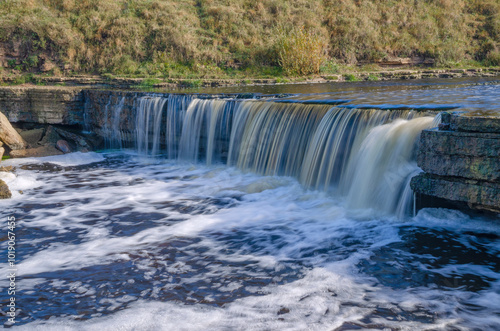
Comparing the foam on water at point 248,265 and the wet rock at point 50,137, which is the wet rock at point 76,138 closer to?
the wet rock at point 50,137

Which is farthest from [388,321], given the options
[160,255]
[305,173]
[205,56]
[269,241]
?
[205,56]

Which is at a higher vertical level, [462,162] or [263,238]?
[462,162]

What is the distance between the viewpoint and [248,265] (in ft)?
16.7

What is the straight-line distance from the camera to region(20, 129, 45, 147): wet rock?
42.8 ft

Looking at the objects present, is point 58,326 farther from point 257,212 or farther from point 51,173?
point 51,173

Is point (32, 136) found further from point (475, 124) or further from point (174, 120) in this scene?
point (475, 124)

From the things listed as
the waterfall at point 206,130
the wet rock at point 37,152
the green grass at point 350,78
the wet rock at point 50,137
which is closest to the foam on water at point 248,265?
the waterfall at point 206,130

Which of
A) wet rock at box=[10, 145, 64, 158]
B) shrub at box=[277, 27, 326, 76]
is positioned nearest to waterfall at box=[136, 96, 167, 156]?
wet rock at box=[10, 145, 64, 158]

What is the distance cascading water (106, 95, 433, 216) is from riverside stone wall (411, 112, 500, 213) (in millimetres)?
680

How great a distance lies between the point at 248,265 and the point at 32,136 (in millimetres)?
10443

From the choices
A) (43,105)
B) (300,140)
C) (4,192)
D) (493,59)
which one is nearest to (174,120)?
(300,140)

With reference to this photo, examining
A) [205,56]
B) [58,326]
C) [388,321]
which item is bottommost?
[58,326]

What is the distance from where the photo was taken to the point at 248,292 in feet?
14.5

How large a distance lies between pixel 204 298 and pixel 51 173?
290 inches
